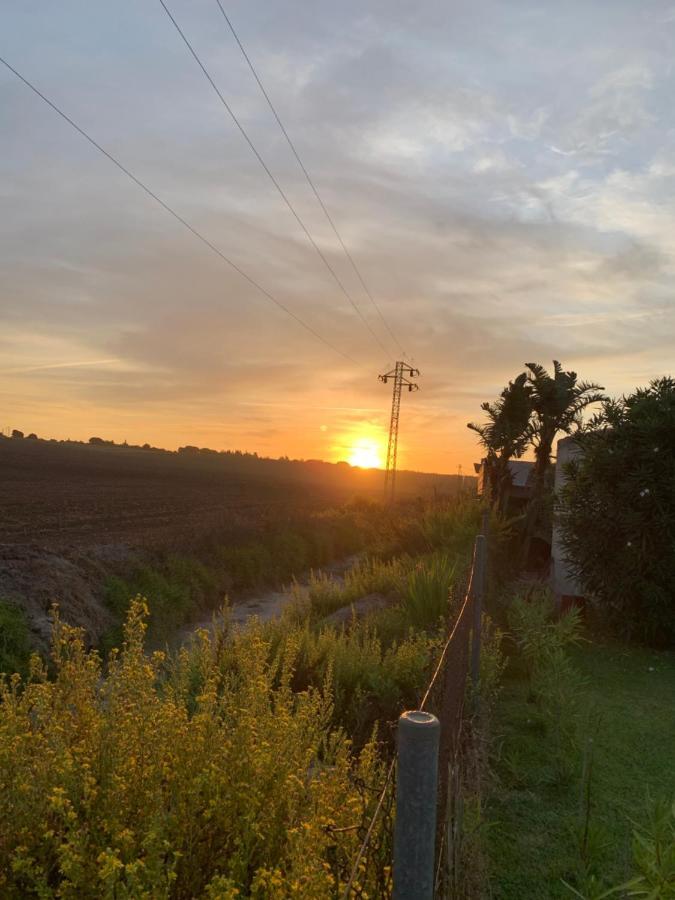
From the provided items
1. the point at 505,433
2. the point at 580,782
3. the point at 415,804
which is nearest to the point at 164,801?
the point at 415,804

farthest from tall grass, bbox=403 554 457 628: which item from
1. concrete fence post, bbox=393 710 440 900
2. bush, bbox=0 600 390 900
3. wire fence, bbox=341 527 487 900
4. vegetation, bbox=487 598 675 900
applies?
concrete fence post, bbox=393 710 440 900

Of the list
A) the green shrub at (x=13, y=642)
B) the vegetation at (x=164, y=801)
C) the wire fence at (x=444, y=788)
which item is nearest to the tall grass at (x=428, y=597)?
the wire fence at (x=444, y=788)

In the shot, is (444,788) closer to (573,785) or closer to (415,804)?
(415,804)

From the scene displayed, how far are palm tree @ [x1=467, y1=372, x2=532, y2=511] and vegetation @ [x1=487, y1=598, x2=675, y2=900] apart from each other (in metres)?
13.6

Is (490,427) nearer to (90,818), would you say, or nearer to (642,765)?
(642,765)

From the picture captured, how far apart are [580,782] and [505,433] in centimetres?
1814

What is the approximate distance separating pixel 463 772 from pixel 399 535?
13.4m

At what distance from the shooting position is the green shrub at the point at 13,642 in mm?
7836

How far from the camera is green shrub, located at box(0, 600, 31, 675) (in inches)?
309

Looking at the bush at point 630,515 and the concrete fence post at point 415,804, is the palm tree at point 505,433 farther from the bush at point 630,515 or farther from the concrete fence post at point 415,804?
the concrete fence post at point 415,804

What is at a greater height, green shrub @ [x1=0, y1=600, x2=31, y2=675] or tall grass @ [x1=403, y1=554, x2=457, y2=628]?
tall grass @ [x1=403, y1=554, x2=457, y2=628]

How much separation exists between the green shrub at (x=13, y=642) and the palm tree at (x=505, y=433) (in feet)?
51.4

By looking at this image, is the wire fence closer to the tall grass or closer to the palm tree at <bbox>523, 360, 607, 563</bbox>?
the tall grass

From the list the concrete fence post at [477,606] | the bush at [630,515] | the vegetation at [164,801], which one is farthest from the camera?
the bush at [630,515]
